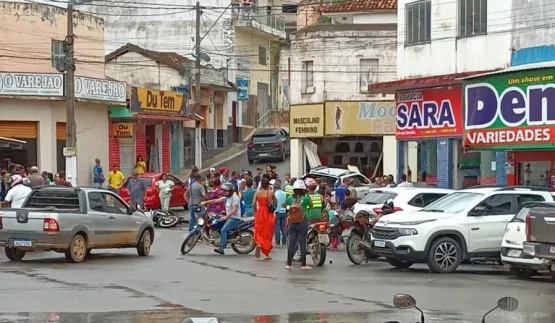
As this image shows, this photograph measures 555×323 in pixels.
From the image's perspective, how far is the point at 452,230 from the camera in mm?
19156

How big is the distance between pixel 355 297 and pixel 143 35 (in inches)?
1952

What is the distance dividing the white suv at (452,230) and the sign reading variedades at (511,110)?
4650mm

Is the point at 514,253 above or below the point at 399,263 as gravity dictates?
above

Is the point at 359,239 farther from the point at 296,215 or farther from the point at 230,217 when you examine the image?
the point at 230,217

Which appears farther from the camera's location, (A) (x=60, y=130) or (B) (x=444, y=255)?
(A) (x=60, y=130)

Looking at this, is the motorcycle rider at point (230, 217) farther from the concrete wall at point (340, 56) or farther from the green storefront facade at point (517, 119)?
the concrete wall at point (340, 56)

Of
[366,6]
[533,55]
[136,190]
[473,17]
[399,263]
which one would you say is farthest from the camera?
[366,6]

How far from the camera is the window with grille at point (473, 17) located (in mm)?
31064

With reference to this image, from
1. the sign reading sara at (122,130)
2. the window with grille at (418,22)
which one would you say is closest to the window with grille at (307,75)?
the sign reading sara at (122,130)

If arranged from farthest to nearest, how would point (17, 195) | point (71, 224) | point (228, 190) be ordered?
point (17, 195) < point (228, 190) < point (71, 224)

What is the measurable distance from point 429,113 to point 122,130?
16.4 m

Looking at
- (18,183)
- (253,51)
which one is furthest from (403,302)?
(253,51)

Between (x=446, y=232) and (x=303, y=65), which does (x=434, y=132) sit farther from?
(x=303, y=65)

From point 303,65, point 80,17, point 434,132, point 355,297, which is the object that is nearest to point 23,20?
point 80,17
